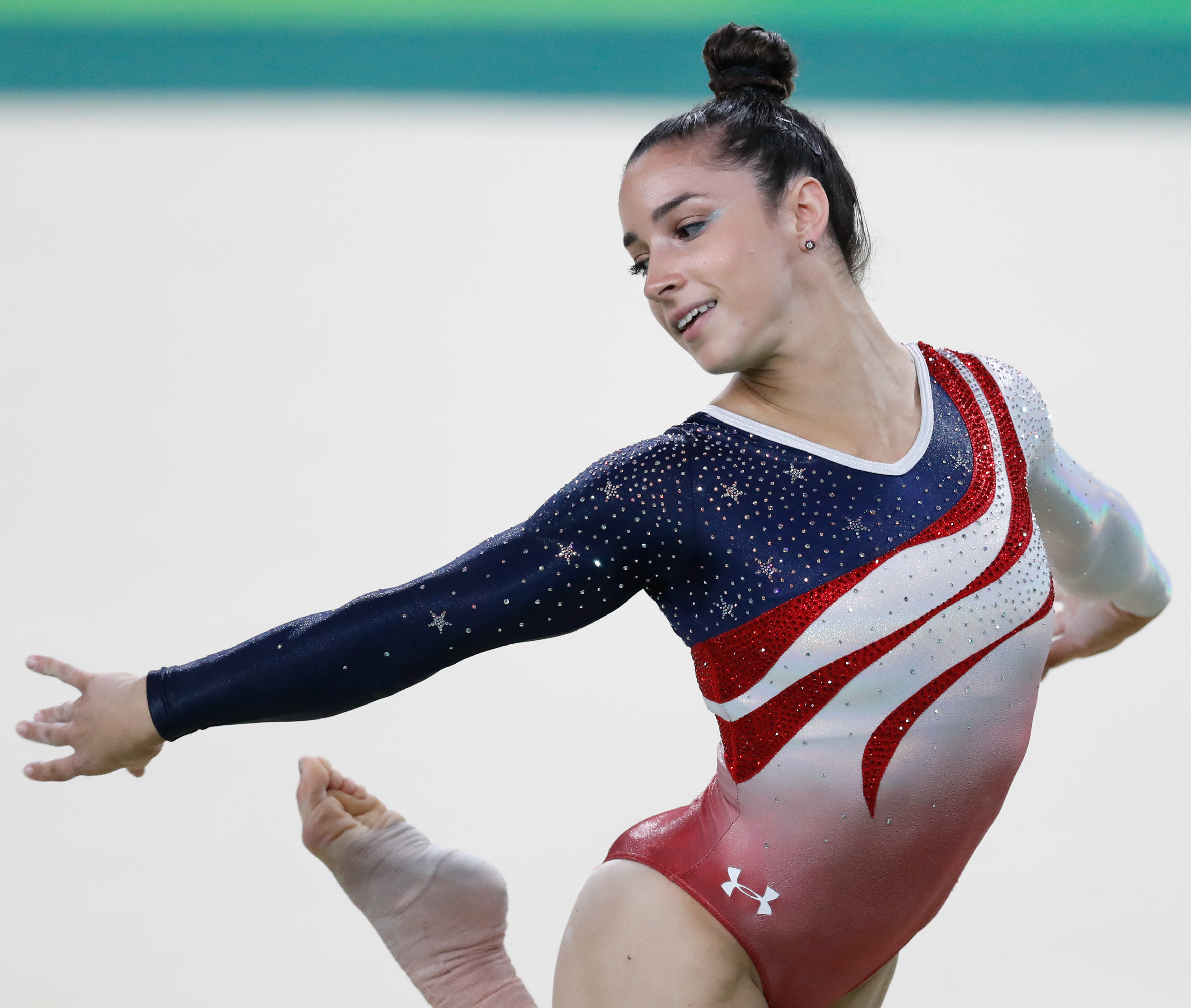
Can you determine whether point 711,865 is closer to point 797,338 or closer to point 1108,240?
point 797,338

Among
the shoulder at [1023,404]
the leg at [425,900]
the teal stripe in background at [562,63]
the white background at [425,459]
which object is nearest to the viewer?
the shoulder at [1023,404]

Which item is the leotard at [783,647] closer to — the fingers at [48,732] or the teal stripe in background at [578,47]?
the fingers at [48,732]

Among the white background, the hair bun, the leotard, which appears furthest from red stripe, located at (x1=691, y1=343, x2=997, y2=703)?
the white background

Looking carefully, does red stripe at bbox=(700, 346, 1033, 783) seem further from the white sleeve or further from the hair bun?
the hair bun

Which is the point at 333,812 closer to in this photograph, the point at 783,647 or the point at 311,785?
the point at 311,785

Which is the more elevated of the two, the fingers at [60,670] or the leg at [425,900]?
the fingers at [60,670]

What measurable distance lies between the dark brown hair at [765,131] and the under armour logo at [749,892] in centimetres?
58

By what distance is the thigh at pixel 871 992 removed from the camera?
4.66ft

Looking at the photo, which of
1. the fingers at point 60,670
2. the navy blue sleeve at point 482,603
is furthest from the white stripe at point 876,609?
the fingers at point 60,670

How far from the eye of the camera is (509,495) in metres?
3.30

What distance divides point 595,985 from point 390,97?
476 cm

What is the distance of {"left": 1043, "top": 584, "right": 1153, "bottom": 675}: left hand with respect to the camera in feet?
5.74

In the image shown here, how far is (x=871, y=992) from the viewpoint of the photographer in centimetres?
144

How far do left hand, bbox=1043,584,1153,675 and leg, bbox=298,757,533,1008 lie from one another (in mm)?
717
